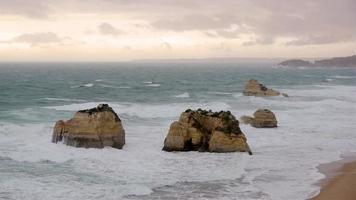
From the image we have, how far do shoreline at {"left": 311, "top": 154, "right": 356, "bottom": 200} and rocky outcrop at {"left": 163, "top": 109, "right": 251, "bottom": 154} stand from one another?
14.7 feet

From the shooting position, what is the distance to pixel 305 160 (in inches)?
1085

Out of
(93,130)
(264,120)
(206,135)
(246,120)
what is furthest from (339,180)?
(246,120)

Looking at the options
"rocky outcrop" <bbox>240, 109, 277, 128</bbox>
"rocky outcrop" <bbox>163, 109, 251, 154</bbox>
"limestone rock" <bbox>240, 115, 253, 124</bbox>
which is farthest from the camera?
"limestone rock" <bbox>240, 115, 253, 124</bbox>

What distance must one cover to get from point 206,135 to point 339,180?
25.9 feet

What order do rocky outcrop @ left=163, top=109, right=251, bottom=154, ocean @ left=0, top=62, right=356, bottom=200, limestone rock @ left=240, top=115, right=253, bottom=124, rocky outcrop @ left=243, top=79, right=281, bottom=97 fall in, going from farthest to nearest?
rocky outcrop @ left=243, top=79, right=281, bottom=97, limestone rock @ left=240, top=115, right=253, bottom=124, rocky outcrop @ left=163, top=109, right=251, bottom=154, ocean @ left=0, top=62, right=356, bottom=200

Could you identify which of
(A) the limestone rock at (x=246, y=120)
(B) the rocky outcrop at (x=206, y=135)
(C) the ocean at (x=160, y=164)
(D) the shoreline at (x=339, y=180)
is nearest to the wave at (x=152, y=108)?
(C) the ocean at (x=160, y=164)

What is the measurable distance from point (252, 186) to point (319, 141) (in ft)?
41.2

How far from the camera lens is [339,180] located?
23703 mm

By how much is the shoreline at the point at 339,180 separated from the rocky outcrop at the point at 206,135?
4486 millimetres

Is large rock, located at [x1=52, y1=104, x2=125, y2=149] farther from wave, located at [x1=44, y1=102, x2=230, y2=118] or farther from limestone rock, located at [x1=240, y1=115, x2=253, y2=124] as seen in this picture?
wave, located at [x1=44, y1=102, x2=230, y2=118]

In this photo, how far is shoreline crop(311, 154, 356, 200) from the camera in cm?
2123

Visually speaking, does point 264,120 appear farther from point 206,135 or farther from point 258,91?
point 258,91

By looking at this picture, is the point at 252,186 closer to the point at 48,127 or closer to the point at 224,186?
the point at 224,186

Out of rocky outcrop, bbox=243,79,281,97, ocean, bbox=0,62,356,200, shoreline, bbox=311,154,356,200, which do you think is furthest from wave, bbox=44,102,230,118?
shoreline, bbox=311,154,356,200
